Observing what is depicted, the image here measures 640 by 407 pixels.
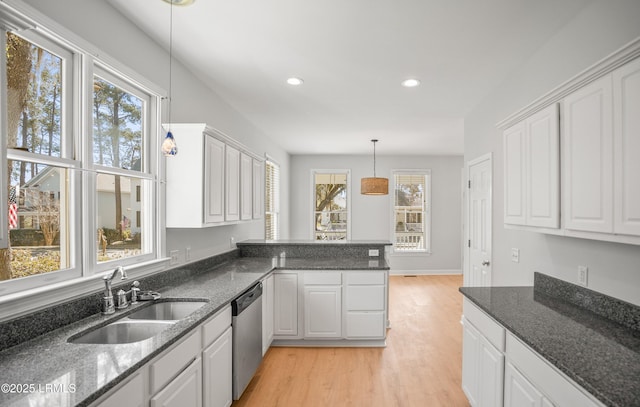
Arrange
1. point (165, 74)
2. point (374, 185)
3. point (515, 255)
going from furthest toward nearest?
point (374, 185) < point (515, 255) < point (165, 74)

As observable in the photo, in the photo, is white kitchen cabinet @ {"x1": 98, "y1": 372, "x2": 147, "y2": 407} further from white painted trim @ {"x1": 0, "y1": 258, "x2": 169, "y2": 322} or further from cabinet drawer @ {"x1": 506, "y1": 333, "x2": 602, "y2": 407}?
cabinet drawer @ {"x1": 506, "y1": 333, "x2": 602, "y2": 407}

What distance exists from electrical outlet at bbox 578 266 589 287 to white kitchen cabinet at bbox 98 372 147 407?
2.50m

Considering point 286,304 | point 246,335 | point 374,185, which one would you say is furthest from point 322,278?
point 374,185

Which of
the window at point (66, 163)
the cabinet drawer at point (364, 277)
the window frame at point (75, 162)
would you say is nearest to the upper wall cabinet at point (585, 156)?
the cabinet drawer at point (364, 277)

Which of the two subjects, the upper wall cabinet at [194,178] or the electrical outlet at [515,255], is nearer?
the upper wall cabinet at [194,178]

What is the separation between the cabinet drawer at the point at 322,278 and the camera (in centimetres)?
357

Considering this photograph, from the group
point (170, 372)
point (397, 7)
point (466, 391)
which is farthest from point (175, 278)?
point (397, 7)

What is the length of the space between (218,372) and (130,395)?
36.6 inches

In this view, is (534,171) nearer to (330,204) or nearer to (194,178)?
(194,178)

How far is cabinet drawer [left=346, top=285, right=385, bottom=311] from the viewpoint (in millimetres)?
3584

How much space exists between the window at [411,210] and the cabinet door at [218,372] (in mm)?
5886

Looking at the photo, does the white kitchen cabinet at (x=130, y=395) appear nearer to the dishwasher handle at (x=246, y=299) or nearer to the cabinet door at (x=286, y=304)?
the dishwasher handle at (x=246, y=299)

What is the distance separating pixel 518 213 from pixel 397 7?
1.60 meters

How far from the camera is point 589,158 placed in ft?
5.65
